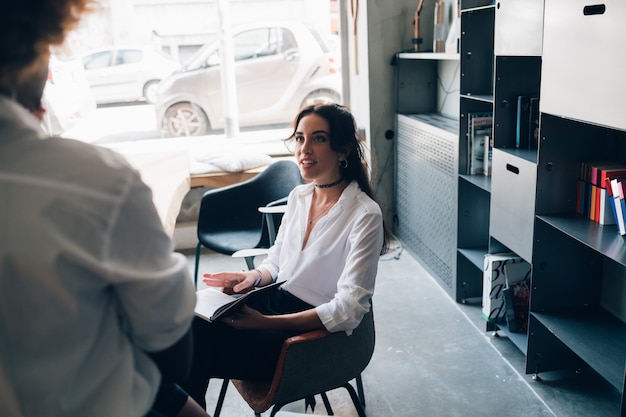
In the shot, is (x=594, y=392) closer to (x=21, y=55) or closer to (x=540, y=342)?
(x=540, y=342)

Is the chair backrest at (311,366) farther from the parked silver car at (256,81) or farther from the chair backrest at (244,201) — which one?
the parked silver car at (256,81)

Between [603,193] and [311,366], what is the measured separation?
1.30m

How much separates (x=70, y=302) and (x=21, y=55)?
0.33m

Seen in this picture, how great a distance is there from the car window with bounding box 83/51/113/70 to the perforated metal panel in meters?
2.40

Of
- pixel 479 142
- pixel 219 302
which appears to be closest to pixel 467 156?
pixel 479 142

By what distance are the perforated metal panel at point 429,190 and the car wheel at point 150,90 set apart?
6.80ft

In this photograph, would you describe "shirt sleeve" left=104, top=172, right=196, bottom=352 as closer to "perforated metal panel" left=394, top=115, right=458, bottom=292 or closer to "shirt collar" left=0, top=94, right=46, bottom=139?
"shirt collar" left=0, top=94, right=46, bottom=139

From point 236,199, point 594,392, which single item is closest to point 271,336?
point 594,392

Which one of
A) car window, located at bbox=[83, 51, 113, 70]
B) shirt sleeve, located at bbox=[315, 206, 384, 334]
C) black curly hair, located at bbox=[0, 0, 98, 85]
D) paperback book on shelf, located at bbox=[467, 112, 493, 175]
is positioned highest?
car window, located at bbox=[83, 51, 113, 70]

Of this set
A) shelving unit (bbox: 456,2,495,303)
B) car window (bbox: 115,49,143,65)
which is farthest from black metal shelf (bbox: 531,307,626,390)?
car window (bbox: 115,49,143,65)

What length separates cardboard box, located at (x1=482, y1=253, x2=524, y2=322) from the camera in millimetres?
2875

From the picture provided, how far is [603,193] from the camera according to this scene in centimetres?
223

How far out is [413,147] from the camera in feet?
13.1

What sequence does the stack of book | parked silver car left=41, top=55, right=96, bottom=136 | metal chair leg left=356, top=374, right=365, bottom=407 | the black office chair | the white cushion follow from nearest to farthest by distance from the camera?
the stack of book
metal chair leg left=356, top=374, right=365, bottom=407
the black office chair
the white cushion
parked silver car left=41, top=55, right=96, bottom=136
